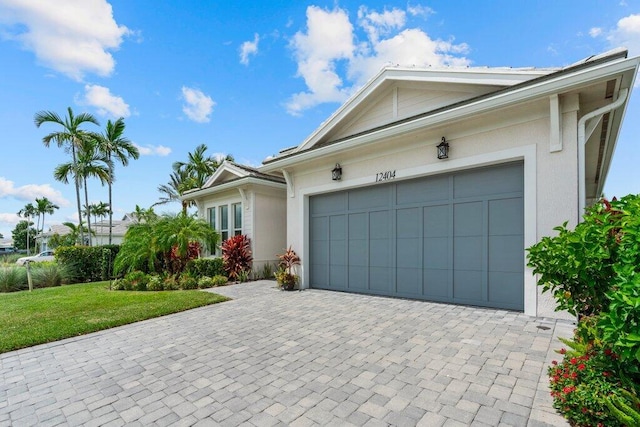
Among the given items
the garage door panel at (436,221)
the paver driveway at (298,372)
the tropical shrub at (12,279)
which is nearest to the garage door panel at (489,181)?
the garage door panel at (436,221)

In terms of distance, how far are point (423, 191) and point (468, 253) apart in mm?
1739

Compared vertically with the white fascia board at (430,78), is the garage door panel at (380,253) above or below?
below

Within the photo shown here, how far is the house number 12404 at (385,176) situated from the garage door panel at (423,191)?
313 millimetres

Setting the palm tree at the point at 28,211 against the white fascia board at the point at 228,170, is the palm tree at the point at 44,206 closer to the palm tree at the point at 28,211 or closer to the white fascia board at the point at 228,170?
the palm tree at the point at 28,211

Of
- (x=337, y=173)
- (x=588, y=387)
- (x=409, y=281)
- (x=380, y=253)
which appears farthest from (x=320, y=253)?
(x=588, y=387)

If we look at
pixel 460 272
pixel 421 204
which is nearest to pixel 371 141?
pixel 421 204

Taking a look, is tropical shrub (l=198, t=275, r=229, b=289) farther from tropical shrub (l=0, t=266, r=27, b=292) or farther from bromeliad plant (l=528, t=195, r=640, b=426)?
bromeliad plant (l=528, t=195, r=640, b=426)

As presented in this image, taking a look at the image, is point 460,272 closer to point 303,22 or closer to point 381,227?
point 381,227

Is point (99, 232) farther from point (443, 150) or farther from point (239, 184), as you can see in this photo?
point (443, 150)

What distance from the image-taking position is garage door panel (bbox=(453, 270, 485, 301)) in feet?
20.4

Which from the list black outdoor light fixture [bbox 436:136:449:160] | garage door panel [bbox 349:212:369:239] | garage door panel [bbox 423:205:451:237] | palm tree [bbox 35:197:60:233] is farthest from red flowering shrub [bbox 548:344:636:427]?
palm tree [bbox 35:197:60:233]

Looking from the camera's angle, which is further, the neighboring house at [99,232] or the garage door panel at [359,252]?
the neighboring house at [99,232]

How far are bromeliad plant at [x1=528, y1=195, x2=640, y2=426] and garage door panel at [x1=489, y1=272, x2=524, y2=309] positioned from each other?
247 cm

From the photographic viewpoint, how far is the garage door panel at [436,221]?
6738mm
